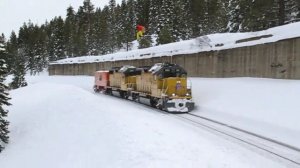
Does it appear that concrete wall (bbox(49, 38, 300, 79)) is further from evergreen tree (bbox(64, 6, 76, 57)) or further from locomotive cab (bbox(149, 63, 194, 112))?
evergreen tree (bbox(64, 6, 76, 57))

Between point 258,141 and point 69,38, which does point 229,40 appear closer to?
point 258,141

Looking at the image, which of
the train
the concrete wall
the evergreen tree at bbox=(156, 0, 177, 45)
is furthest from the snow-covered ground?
the evergreen tree at bbox=(156, 0, 177, 45)

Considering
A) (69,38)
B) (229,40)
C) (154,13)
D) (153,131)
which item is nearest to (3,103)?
(153,131)

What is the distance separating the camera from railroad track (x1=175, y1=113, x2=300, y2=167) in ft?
42.6

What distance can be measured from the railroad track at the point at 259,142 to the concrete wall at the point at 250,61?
5786 mm

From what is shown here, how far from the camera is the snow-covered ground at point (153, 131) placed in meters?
12.1

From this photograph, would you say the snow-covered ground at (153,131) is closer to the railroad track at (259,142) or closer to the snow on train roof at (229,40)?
the railroad track at (259,142)

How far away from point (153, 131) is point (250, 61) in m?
13.8

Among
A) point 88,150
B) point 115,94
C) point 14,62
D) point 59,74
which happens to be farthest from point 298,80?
point 14,62

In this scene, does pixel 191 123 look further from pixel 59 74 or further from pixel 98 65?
pixel 59 74

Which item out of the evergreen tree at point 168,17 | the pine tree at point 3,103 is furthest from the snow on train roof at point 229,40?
the evergreen tree at point 168,17

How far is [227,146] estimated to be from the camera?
46.0 feet

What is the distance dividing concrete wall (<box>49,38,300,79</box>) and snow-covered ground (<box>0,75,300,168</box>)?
73 centimetres

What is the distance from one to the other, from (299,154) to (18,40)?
13922cm
